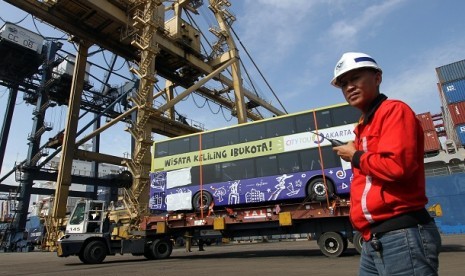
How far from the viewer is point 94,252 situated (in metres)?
12.8

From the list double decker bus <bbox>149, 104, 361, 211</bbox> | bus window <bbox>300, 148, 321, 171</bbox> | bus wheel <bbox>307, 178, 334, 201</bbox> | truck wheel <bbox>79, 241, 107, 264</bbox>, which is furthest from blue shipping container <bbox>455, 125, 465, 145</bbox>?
truck wheel <bbox>79, 241, 107, 264</bbox>

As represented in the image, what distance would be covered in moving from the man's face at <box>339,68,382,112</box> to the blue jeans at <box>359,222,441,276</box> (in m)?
0.72

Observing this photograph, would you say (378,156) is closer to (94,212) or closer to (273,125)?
(273,125)

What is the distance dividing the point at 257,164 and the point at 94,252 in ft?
22.6

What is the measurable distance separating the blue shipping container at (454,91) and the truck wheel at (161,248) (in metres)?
34.9

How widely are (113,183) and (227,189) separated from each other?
31.5 metres

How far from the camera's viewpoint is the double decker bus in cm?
→ 1176

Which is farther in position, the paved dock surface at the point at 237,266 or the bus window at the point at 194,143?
the bus window at the point at 194,143

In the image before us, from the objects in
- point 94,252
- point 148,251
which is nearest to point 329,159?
point 148,251

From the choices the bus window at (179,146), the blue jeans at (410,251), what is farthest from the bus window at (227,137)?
the blue jeans at (410,251)

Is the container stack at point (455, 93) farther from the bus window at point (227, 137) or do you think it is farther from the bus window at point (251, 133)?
the bus window at point (227, 137)

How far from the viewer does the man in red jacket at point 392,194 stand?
1.62 meters

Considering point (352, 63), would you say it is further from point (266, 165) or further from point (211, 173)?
point (211, 173)

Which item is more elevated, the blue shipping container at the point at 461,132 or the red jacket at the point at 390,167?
the blue shipping container at the point at 461,132
